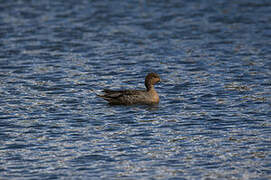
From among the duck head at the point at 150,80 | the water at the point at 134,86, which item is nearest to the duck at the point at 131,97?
the duck head at the point at 150,80

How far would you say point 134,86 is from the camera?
21.9m

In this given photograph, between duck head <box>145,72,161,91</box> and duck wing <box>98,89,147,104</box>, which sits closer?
duck wing <box>98,89,147,104</box>

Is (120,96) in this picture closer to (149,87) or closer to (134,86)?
(149,87)

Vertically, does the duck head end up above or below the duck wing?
above

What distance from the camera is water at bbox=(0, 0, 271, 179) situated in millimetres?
14195

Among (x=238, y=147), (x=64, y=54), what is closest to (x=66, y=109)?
(x=238, y=147)

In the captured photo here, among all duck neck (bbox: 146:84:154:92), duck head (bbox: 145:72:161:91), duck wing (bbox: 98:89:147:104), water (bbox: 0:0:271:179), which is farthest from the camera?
duck head (bbox: 145:72:161:91)

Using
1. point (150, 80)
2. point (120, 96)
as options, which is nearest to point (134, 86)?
point (150, 80)

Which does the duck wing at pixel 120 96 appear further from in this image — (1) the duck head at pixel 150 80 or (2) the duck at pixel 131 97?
(1) the duck head at pixel 150 80

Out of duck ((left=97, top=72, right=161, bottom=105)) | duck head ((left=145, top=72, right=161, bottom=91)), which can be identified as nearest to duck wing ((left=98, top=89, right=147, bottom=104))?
duck ((left=97, top=72, right=161, bottom=105))

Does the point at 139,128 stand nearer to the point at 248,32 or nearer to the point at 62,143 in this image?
the point at 62,143

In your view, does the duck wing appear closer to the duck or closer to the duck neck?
the duck

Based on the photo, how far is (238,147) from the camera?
49.2ft

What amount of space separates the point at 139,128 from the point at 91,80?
6.09 m
